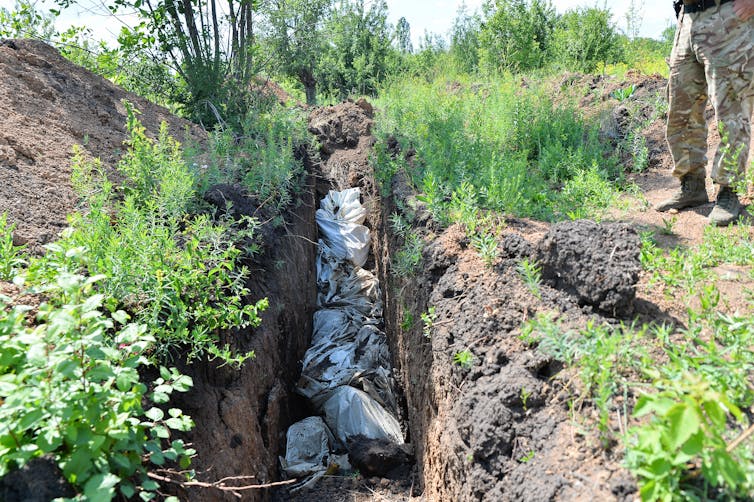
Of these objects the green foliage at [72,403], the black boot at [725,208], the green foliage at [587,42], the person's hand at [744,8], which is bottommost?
the green foliage at [72,403]

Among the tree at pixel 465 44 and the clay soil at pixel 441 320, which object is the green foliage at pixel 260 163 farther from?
the tree at pixel 465 44

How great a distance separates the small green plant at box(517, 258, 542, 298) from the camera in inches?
106

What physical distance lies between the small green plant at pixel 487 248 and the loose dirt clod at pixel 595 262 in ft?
1.27

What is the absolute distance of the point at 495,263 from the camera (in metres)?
3.14

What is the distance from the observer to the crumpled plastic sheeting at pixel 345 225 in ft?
20.8

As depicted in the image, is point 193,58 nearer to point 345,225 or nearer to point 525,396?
point 345,225

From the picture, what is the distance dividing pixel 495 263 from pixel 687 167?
6.38 ft

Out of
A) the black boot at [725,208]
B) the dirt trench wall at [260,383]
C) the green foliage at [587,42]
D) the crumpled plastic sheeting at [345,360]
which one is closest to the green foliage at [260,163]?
the dirt trench wall at [260,383]

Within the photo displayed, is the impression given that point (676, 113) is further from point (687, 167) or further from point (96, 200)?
point (96, 200)

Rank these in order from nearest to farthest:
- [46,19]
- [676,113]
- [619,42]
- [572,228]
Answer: [572,228] < [676,113] < [46,19] < [619,42]

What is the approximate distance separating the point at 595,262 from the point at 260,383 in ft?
7.56

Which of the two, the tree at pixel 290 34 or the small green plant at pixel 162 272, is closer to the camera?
the small green plant at pixel 162 272

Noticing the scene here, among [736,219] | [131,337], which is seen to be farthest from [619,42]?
[131,337]

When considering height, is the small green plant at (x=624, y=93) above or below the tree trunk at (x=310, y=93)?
below
